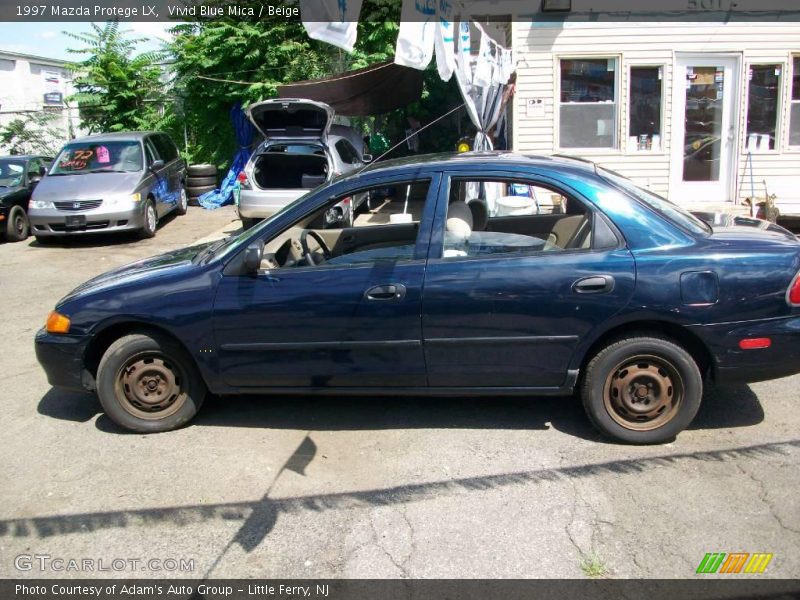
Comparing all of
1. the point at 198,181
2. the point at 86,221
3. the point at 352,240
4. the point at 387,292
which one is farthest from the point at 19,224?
the point at 387,292

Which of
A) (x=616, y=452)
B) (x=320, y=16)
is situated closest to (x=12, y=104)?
(x=320, y=16)

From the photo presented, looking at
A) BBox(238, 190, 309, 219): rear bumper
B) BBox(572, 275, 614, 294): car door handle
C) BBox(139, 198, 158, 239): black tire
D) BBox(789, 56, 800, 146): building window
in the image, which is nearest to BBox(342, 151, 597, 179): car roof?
BBox(572, 275, 614, 294): car door handle

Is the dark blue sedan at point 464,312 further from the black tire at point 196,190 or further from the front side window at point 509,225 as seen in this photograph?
the black tire at point 196,190

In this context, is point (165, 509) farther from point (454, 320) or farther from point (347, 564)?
point (454, 320)

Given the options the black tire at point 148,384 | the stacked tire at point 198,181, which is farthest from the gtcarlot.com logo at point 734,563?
the stacked tire at point 198,181

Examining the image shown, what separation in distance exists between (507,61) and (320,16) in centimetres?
489

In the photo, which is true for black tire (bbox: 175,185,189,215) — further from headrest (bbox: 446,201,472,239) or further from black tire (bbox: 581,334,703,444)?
black tire (bbox: 581,334,703,444)

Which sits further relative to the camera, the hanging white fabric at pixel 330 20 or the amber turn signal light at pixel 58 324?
the hanging white fabric at pixel 330 20

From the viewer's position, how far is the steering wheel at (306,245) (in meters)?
4.45

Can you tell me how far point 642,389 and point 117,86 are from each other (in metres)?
17.8

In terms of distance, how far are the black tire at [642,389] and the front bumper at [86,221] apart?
9.50 m

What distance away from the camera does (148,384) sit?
4.53 m

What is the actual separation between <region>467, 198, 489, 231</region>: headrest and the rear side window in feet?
23.6

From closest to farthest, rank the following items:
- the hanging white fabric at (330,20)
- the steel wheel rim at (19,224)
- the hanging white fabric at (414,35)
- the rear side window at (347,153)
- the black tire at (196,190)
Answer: the hanging white fabric at (330,20)
the hanging white fabric at (414,35)
the rear side window at (347,153)
the steel wheel rim at (19,224)
the black tire at (196,190)
